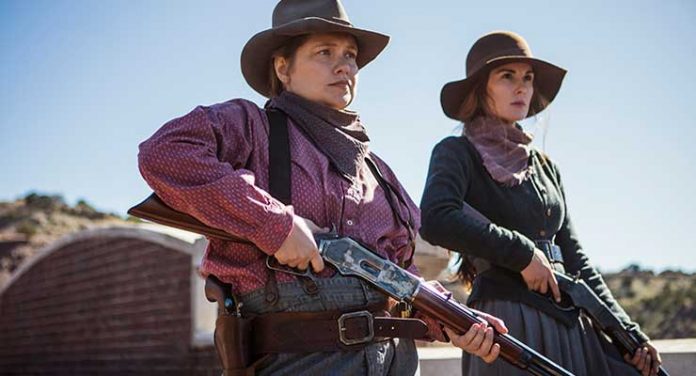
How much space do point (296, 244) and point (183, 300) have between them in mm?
7842

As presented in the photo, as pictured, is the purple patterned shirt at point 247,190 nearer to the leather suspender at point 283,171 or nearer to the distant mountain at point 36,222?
the leather suspender at point 283,171

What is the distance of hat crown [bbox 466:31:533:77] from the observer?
4027 millimetres

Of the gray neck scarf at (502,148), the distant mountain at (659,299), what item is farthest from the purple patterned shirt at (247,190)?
the distant mountain at (659,299)

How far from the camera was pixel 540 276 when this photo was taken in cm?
356

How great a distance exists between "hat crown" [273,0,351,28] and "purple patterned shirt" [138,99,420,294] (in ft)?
1.46

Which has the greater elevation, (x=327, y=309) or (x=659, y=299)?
(x=327, y=309)

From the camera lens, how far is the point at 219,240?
2.85 metres

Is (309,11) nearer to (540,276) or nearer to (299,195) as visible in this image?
(299,195)

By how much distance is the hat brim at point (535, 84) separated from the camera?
402cm

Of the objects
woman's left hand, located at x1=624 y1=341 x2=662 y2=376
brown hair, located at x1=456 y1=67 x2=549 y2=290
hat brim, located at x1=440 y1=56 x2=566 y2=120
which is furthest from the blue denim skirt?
hat brim, located at x1=440 y1=56 x2=566 y2=120

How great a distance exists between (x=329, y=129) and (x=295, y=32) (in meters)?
0.40

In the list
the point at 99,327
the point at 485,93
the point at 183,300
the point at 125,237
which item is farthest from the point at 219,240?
the point at 99,327

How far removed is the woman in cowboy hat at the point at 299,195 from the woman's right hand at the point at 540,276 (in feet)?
1.97

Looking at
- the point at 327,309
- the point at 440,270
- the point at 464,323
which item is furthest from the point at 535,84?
the point at 440,270
